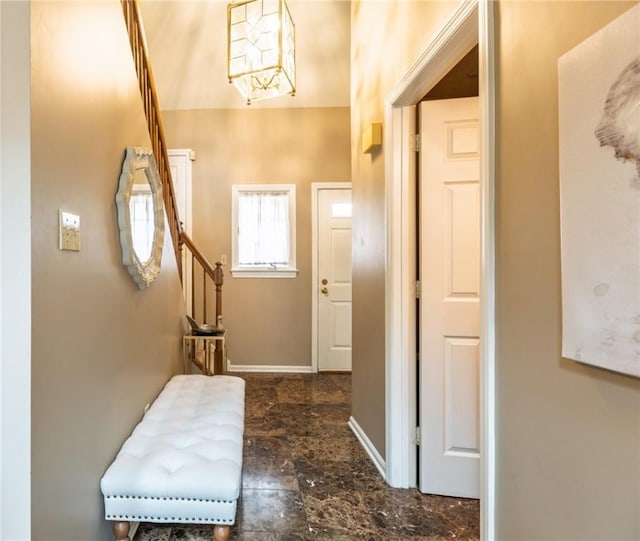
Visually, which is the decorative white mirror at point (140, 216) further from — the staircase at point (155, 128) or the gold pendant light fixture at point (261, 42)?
the gold pendant light fixture at point (261, 42)

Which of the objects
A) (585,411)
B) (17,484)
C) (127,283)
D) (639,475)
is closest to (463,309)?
(585,411)

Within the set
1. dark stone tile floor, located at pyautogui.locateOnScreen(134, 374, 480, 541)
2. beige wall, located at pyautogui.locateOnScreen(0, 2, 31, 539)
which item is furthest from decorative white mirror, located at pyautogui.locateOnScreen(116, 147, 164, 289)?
dark stone tile floor, located at pyautogui.locateOnScreen(134, 374, 480, 541)

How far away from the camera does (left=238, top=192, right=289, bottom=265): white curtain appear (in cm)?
424

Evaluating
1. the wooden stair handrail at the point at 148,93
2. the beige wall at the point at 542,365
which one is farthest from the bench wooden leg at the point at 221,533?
the wooden stair handrail at the point at 148,93

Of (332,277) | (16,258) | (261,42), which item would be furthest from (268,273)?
(16,258)

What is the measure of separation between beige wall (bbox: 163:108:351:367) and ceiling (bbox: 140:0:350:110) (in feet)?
0.44

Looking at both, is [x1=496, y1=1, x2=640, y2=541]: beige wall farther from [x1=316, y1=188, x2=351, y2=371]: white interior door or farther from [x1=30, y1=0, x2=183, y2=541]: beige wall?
[x1=316, y1=188, x2=351, y2=371]: white interior door

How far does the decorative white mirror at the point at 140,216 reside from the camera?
1.57 meters

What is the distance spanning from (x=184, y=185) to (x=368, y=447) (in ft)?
11.3

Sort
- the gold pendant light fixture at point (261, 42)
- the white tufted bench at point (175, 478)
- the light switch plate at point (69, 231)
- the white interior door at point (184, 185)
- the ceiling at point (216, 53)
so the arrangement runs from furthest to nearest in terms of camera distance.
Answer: the white interior door at point (184, 185) < the ceiling at point (216, 53) < the gold pendant light fixture at point (261, 42) < the white tufted bench at point (175, 478) < the light switch plate at point (69, 231)

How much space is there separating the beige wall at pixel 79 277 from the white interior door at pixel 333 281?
8.71 ft

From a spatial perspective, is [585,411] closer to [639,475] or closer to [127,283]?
[639,475]

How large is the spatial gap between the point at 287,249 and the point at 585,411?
3624 mm

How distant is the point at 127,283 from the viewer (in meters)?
1.68
